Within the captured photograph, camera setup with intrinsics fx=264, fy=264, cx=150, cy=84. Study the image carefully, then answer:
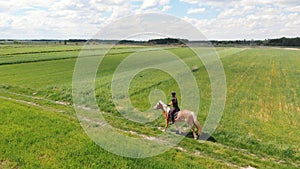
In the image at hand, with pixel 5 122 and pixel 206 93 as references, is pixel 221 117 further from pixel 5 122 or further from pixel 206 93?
pixel 5 122

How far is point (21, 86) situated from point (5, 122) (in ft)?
39.8

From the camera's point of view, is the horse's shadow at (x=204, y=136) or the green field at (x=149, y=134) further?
the horse's shadow at (x=204, y=136)

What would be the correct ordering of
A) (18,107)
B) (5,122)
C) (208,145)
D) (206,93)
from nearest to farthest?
1. (208,145)
2. (5,122)
3. (18,107)
4. (206,93)

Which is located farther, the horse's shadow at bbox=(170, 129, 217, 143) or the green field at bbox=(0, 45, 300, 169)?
the horse's shadow at bbox=(170, 129, 217, 143)

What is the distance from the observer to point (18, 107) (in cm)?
1541

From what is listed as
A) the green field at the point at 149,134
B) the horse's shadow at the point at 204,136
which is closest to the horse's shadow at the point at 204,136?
the horse's shadow at the point at 204,136

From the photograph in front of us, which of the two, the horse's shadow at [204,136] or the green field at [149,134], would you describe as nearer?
the green field at [149,134]

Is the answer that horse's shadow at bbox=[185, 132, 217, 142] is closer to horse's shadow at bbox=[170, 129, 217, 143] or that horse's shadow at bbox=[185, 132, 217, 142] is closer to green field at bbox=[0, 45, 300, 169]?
horse's shadow at bbox=[170, 129, 217, 143]

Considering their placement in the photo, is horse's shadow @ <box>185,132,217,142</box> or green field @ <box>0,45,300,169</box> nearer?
green field @ <box>0,45,300,169</box>

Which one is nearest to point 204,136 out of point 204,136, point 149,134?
point 204,136

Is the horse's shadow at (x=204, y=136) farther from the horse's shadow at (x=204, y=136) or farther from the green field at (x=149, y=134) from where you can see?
the green field at (x=149, y=134)

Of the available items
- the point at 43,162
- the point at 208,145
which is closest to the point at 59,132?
the point at 43,162

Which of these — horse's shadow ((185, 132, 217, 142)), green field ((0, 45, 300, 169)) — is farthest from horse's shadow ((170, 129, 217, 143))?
green field ((0, 45, 300, 169))

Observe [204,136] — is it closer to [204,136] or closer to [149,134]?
[204,136]
